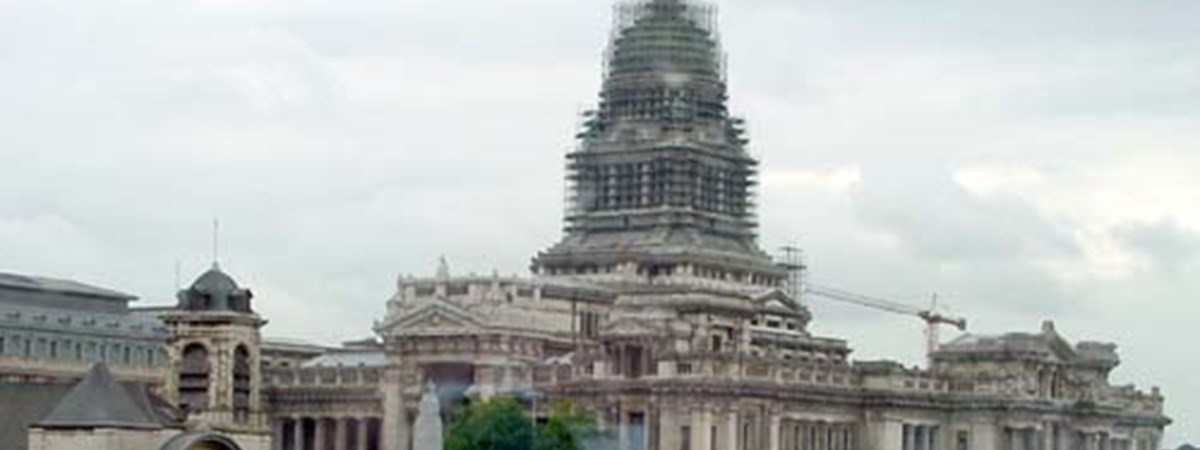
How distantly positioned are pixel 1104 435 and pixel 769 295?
23.7 metres

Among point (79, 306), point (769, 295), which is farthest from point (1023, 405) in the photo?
point (79, 306)

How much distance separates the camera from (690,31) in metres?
183

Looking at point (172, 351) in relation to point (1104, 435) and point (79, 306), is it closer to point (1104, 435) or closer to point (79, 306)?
point (79, 306)

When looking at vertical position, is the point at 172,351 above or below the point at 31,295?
below

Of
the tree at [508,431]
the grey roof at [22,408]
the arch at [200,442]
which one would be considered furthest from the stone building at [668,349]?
the arch at [200,442]

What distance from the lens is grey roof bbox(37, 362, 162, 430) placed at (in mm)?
88125

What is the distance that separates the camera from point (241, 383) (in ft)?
362

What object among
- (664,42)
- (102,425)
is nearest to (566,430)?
(664,42)

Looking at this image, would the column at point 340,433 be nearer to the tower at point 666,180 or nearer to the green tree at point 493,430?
the tower at point 666,180

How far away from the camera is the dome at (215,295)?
117125 mm

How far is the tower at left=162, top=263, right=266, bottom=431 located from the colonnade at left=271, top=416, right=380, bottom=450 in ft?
179

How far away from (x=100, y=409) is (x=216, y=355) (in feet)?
75.5

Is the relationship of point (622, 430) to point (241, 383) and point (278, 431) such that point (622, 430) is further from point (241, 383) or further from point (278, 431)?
point (241, 383)

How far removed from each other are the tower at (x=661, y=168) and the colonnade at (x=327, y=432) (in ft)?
51.8
